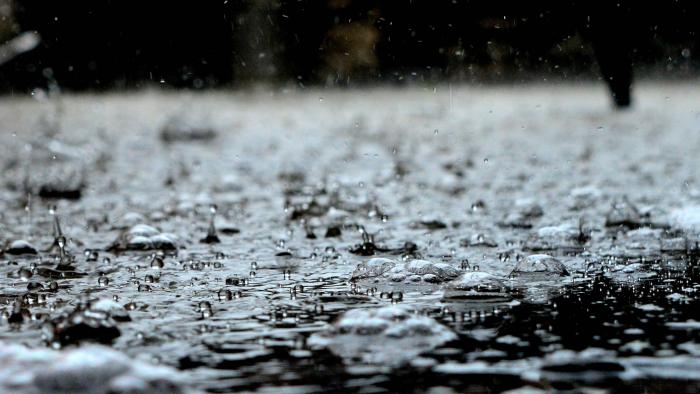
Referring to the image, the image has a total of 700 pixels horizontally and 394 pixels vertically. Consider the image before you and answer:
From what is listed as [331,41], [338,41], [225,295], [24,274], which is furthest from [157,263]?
[331,41]

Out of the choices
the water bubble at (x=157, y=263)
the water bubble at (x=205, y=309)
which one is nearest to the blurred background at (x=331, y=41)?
the water bubble at (x=157, y=263)

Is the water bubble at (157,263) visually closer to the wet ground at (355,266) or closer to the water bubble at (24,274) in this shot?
the wet ground at (355,266)

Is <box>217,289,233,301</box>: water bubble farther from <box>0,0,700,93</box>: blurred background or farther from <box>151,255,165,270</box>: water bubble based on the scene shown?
<box>0,0,700,93</box>: blurred background

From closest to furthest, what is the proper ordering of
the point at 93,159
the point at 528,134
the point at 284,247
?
the point at 284,247
the point at 93,159
the point at 528,134

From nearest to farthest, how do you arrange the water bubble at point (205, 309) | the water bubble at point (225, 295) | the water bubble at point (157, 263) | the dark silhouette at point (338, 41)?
the water bubble at point (205, 309) → the water bubble at point (225, 295) → the water bubble at point (157, 263) → the dark silhouette at point (338, 41)

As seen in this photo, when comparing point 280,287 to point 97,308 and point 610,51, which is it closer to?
point 97,308

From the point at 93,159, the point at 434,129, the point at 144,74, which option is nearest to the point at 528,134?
the point at 434,129

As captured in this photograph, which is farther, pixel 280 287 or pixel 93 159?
pixel 93 159
